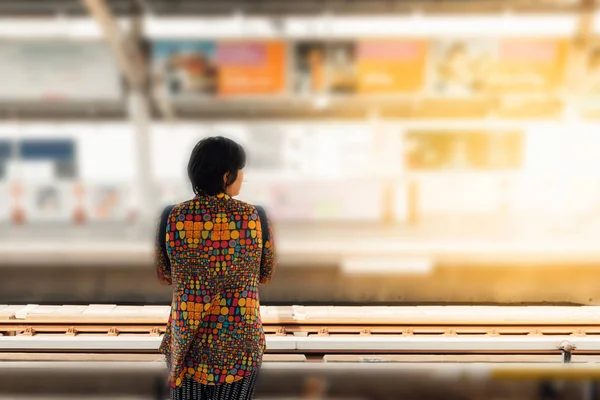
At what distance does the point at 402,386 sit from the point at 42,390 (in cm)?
142

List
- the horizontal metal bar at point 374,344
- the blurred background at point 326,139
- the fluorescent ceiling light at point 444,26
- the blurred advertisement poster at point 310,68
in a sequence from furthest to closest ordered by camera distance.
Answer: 1. the blurred advertisement poster at point 310,68
2. the fluorescent ceiling light at point 444,26
3. the blurred background at point 326,139
4. the horizontal metal bar at point 374,344

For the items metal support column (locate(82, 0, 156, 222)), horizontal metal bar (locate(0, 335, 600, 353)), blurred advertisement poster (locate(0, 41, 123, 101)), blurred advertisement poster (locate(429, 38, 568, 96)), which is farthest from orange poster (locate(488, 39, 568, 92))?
blurred advertisement poster (locate(0, 41, 123, 101))

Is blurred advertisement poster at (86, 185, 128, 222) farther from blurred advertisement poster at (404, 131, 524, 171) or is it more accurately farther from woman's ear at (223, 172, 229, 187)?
woman's ear at (223, 172, 229, 187)

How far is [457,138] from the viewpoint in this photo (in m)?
Answer: 4.81

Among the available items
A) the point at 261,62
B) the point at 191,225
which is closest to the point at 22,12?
the point at 261,62

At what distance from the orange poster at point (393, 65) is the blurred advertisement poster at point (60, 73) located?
2188 mm

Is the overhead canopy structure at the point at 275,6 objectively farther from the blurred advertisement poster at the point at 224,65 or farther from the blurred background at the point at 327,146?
the blurred advertisement poster at the point at 224,65

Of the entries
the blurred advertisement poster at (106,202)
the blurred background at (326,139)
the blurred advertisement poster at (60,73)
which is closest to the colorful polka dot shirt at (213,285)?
the blurred background at (326,139)

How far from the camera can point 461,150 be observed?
15.8 feet

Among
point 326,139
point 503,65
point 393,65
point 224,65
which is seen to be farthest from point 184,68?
point 503,65

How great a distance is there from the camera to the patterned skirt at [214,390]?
4.41 ft

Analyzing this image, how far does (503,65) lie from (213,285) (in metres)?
3.88

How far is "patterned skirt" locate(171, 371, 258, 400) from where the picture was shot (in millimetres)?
1344

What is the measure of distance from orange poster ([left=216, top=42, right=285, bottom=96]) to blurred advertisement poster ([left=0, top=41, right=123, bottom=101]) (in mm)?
1046
